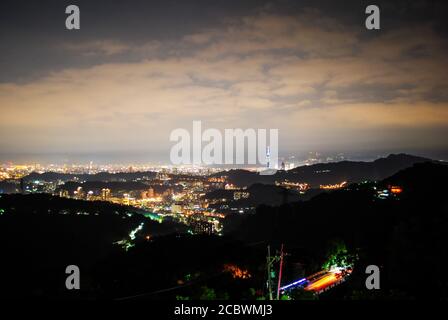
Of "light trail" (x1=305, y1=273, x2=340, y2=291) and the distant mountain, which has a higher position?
the distant mountain

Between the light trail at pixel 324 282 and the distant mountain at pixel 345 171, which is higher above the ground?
the distant mountain at pixel 345 171

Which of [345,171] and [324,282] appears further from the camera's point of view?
[345,171]

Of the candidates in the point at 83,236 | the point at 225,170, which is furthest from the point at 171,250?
the point at 225,170

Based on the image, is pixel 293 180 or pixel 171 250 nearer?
pixel 171 250

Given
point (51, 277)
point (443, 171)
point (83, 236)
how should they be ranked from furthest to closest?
point (83, 236) < point (443, 171) < point (51, 277)

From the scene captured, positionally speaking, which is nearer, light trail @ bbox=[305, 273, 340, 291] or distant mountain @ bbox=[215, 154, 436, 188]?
light trail @ bbox=[305, 273, 340, 291]

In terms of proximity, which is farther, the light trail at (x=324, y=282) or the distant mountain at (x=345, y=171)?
the distant mountain at (x=345, y=171)

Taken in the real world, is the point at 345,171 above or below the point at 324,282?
above

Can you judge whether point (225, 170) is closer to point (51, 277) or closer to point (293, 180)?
point (293, 180)
